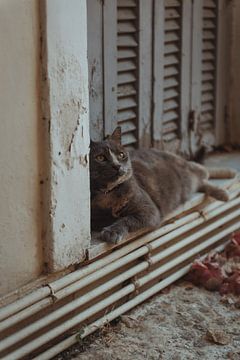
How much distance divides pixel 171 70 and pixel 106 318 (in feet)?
5.13

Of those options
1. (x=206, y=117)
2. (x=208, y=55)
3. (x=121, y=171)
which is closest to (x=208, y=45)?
(x=208, y=55)

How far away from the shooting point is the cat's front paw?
2.77 metres

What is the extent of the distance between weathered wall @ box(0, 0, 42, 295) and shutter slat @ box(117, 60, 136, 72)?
1023 millimetres

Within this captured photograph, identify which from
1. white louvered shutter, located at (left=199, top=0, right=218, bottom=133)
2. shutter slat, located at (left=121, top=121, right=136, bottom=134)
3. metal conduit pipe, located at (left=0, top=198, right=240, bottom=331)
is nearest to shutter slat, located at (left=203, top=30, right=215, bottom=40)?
white louvered shutter, located at (left=199, top=0, right=218, bottom=133)

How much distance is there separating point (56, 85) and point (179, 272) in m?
1.32

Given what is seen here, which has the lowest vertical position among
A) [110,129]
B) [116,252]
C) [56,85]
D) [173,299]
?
[173,299]

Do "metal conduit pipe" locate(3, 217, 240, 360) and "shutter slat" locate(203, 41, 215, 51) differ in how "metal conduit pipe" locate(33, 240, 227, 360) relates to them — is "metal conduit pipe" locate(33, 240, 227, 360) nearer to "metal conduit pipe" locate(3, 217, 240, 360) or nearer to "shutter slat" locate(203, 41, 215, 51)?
"metal conduit pipe" locate(3, 217, 240, 360)

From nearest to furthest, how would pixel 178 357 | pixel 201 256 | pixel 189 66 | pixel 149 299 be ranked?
1. pixel 178 357
2. pixel 149 299
3. pixel 201 256
4. pixel 189 66

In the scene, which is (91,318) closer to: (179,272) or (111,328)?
(111,328)

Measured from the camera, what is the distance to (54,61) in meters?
2.39

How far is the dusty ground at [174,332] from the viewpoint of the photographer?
266 cm

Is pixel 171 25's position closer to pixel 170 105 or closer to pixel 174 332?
pixel 170 105

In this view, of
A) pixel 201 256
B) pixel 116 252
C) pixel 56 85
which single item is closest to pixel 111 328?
pixel 116 252

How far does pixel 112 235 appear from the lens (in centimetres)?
278
